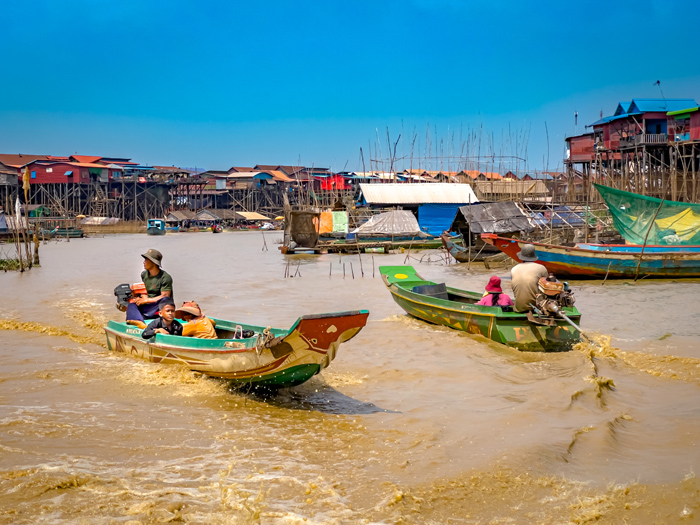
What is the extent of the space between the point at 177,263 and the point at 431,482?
20.8m

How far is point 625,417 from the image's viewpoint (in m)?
5.34

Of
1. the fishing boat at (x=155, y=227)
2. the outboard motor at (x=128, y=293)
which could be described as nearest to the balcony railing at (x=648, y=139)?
the outboard motor at (x=128, y=293)

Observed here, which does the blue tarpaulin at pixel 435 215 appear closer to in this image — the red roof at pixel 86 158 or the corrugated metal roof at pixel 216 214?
the corrugated metal roof at pixel 216 214

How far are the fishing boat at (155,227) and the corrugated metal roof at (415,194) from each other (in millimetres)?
19189

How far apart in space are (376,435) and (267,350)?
1.17 meters

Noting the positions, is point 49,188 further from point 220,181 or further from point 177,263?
point 177,263

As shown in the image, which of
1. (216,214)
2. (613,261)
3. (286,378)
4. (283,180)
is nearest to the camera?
(286,378)

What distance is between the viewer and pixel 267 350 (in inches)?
212

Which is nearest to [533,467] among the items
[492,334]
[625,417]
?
[625,417]

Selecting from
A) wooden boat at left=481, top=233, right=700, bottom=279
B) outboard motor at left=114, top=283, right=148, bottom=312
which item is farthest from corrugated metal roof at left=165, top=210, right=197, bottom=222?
outboard motor at left=114, top=283, right=148, bottom=312

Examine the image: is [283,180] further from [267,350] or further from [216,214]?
[267,350]

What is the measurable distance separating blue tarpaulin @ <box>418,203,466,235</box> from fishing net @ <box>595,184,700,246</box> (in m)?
17.1

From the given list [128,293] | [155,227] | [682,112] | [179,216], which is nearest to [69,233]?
[155,227]

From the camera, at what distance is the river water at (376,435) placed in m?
3.73
